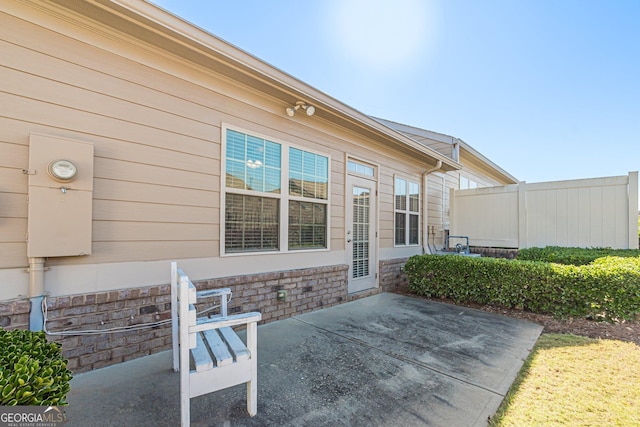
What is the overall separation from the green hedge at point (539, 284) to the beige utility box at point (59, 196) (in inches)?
197

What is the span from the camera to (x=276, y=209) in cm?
385

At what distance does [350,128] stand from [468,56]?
169 inches

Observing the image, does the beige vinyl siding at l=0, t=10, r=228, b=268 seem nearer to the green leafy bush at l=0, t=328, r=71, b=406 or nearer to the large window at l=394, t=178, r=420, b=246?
the green leafy bush at l=0, t=328, r=71, b=406

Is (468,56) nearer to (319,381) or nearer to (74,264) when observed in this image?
(319,381)

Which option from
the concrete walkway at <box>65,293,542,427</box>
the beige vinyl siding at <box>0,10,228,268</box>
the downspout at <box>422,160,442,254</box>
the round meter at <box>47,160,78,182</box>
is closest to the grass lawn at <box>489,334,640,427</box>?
the concrete walkway at <box>65,293,542,427</box>

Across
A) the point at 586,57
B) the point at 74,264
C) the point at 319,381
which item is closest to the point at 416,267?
the point at 319,381

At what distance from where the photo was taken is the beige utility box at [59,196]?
2.19m

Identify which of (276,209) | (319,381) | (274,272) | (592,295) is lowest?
(319,381)

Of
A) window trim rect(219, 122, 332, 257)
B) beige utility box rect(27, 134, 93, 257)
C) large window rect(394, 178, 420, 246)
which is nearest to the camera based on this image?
beige utility box rect(27, 134, 93, 257)

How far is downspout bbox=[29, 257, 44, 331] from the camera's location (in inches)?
87.3

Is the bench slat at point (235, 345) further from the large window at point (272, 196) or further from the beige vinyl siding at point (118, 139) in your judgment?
the large window at point (272, 196)

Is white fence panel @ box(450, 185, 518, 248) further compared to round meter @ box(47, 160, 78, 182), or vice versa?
white fence panel @ box(450, 185, 518, 248)

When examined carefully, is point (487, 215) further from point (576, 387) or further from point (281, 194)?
point (281, 194)

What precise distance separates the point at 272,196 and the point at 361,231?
213cm
